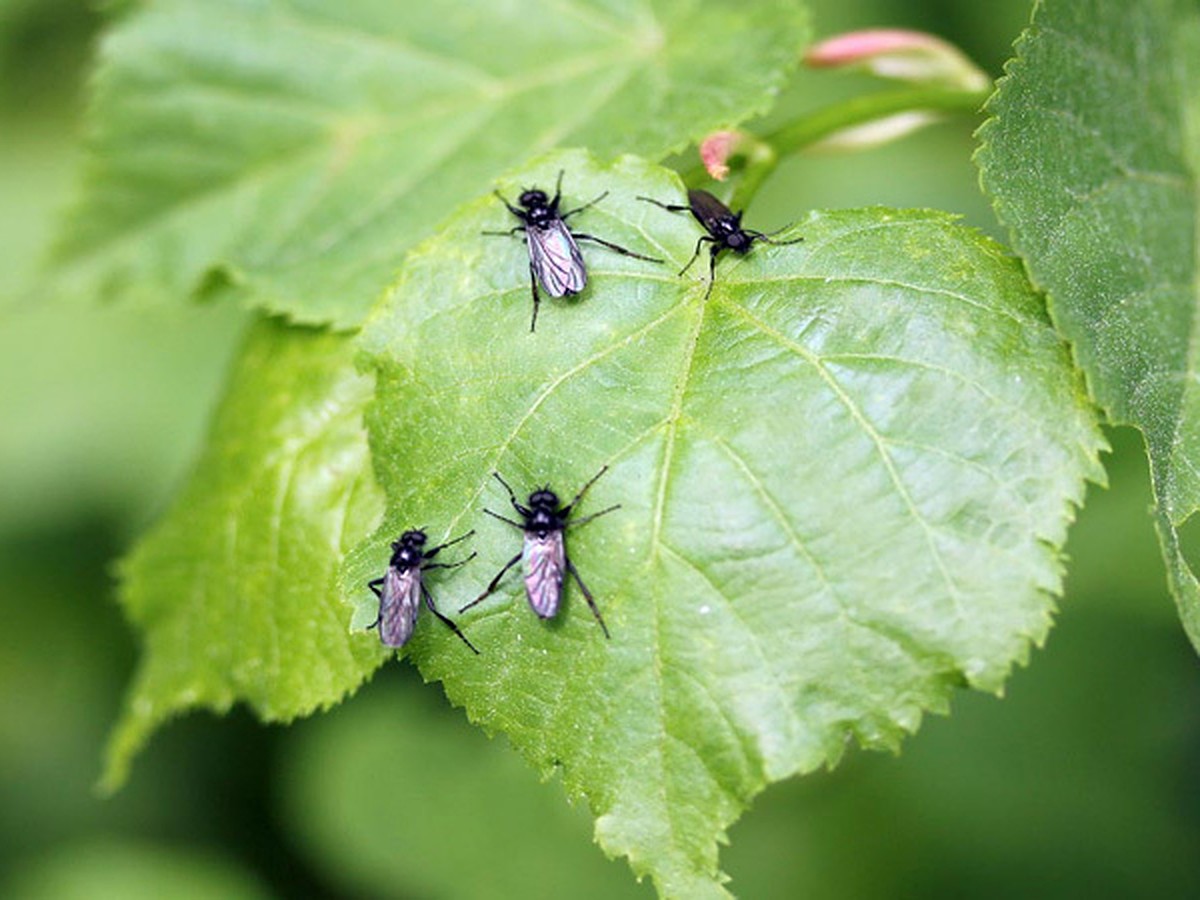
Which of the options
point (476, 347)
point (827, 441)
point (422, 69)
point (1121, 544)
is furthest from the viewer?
point (1121, 544)

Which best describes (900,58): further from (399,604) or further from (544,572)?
(399,604)

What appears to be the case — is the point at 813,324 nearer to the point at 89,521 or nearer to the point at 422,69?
the point at 422,69

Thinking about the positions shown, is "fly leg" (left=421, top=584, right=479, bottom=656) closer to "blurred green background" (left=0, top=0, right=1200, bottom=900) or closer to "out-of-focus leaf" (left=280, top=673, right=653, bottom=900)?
"blurred green background" (left=0, top=0, right=1200, bottom=900)

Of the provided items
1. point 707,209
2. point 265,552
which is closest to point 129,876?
point 265,552

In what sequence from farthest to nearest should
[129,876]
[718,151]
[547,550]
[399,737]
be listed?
[399,737] → [129,876] → [718,151] → [547,550]

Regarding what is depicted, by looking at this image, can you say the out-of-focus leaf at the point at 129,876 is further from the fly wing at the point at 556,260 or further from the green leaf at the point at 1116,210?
the green leaf at the point at 1116,210

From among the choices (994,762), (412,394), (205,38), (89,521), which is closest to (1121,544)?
(994,762)

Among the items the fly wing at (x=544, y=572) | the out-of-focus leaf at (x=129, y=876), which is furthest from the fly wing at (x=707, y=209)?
the out-of-focus leaf at (x=129, y=876)
